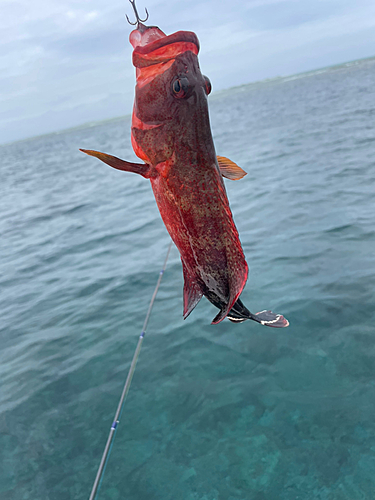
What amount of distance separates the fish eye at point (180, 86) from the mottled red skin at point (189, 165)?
0.02m

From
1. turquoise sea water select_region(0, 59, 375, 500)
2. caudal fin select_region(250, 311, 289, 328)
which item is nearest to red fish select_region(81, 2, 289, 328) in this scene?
caudal fin select_region(250, 311, 289, 328)

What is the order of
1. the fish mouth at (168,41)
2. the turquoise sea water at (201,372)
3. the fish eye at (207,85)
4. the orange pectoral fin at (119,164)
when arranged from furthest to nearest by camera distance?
the turquoise sea water at (201,372), the fish eye at (207,85), the fish mouth at (168,41), the orange pectoral fin at (119,164)

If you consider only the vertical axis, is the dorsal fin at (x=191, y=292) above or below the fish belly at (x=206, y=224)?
below

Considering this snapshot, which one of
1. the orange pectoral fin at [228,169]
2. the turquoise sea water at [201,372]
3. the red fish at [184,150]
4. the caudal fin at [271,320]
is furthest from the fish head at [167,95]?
the turquoise sea water at [201,372]

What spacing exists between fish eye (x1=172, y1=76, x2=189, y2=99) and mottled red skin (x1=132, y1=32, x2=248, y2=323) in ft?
0.06

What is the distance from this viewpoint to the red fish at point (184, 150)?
5.11ft

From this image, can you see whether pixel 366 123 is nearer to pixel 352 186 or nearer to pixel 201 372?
pixel 352 186

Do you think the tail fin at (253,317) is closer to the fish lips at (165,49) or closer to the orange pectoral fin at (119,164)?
the orange pectoral fin at (119,164)

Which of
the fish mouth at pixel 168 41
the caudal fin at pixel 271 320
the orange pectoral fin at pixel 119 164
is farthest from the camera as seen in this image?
the caudal fin at pixel 271 320

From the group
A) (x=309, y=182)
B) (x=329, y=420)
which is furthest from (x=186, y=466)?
(x=309, y=182)

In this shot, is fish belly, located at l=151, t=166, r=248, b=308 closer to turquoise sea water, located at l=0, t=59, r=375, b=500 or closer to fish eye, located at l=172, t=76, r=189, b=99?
fish eye, located at l=172, t=76, r=189, b=99

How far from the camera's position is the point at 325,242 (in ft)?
29.6

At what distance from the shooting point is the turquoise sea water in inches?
184

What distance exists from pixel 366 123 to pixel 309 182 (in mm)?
11417
